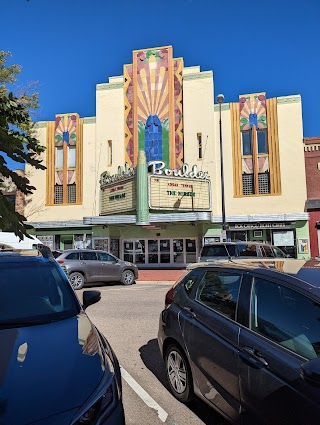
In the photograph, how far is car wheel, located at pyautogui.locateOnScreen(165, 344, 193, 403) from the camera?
12.4 feet

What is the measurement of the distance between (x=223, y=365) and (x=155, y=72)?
27.6 m

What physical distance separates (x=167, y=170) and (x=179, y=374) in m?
20.1

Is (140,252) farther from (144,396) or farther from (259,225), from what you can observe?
(144,396)

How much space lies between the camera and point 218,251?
12.6 meters

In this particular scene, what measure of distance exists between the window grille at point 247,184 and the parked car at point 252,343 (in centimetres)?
2250

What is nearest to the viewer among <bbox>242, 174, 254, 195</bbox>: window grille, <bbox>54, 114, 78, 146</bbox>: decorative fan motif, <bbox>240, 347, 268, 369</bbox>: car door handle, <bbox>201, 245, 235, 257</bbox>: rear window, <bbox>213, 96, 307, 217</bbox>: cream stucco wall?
<bbox>240, 347, 268, 369</bbox>: car door handle

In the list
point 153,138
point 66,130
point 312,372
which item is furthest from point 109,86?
point 312,372

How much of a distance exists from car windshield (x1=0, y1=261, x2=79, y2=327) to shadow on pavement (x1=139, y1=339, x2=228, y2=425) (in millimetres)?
1686

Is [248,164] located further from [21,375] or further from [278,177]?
[21,375]

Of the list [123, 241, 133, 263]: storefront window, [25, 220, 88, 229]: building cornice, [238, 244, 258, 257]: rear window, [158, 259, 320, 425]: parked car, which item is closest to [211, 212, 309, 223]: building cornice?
[123, 241, 133, 263]: storefront window

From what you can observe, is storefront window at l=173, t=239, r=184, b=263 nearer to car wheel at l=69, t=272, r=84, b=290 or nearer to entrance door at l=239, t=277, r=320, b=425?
car wheel at l=69, t=272, r=84, b=290

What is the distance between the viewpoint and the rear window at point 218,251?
12469 millimetres

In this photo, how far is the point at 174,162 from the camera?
26750 mm

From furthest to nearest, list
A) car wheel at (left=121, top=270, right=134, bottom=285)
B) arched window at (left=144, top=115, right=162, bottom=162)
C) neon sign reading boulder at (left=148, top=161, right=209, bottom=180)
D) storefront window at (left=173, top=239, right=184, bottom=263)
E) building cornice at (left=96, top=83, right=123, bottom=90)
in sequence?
building cornice at (left=96, top=83, right=123, bottom=90), arched window at (left=144, top=115, right=162, bottom=162), storefront window at (left=173, top=239, right=184, bottom=263), neon sign reading boulder at (left=148, top=161, right=209, bottom=180), car wheel at (left=121, top=270, right=134, bottom=285)
